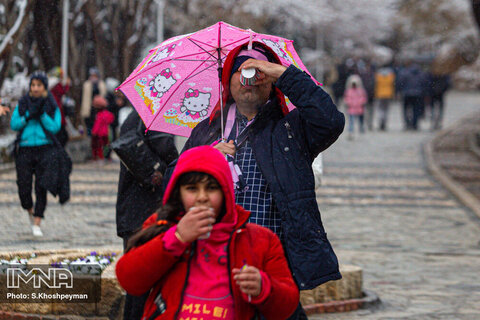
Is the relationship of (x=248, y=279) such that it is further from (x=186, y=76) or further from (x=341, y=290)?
(x=341, y=290)

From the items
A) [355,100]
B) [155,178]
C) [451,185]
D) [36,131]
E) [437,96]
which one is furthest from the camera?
[437,96]

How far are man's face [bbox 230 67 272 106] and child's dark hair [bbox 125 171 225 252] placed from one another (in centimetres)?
84

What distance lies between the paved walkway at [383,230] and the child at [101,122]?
58 cm

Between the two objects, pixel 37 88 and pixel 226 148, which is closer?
pixel 226 148

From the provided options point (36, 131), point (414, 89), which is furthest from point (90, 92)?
point (414, 89)

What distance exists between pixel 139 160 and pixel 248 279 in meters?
2.52

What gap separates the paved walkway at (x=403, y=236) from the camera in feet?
22.8

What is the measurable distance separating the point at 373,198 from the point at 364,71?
15196mm

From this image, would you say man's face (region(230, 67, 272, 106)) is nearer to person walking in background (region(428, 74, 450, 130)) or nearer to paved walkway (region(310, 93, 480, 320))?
paved walkway (region(310, 93, 480, 320))

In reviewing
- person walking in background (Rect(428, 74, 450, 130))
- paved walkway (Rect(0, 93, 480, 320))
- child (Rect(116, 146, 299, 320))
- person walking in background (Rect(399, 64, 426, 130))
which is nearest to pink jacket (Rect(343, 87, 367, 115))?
person walking in background (Rect(399, 64, 426, 130))

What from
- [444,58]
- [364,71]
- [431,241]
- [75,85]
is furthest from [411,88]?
[444,58]

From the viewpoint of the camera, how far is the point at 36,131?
9.16 m

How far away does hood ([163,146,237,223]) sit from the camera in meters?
2.98

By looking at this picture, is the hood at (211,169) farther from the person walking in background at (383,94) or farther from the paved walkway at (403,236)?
the person walking in background at (383,94)
